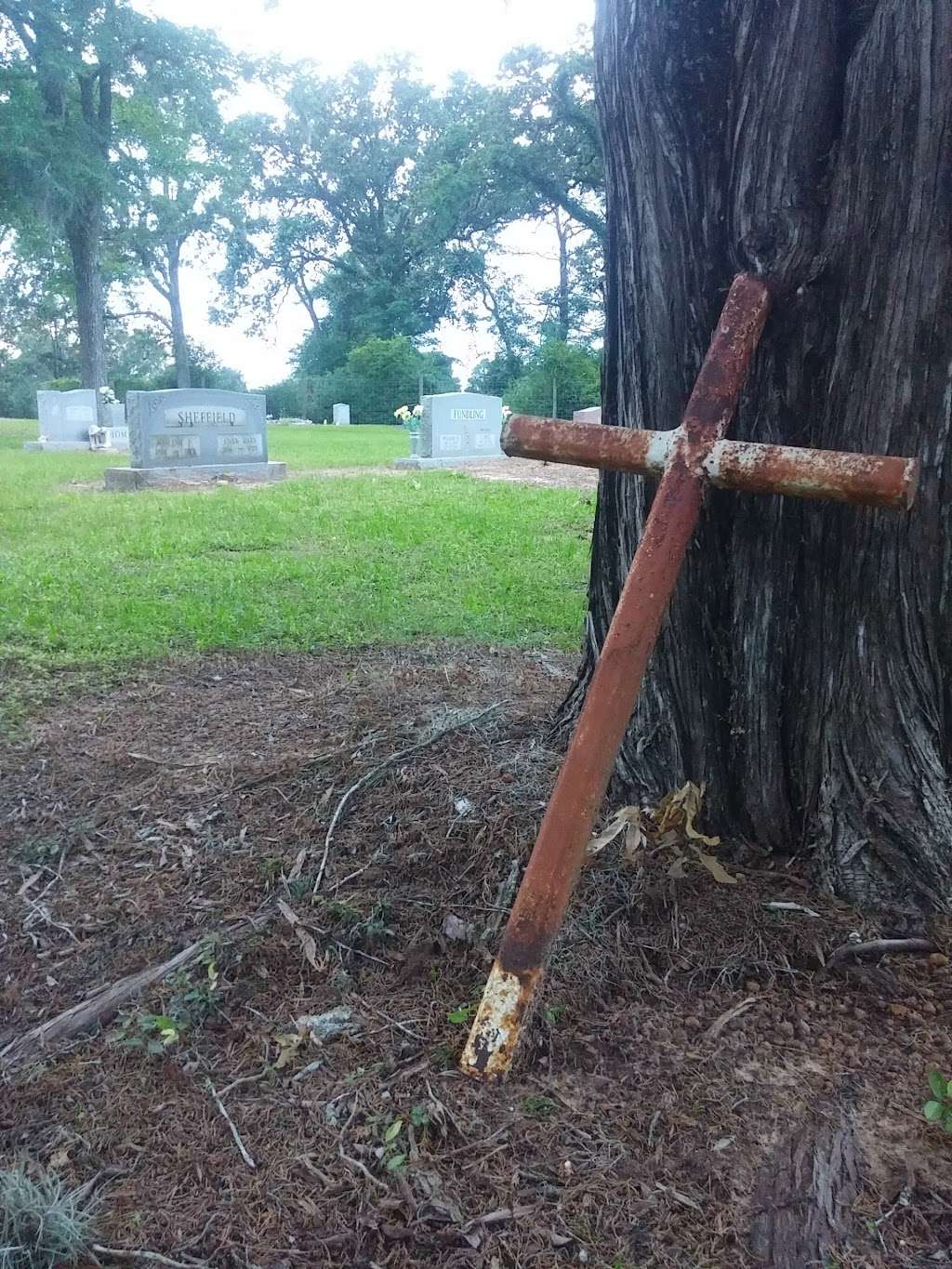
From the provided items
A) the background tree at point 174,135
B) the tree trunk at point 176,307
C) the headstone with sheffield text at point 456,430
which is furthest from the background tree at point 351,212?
the headstone with sheffield text at point 456,430

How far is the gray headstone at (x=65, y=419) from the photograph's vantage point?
21812mm

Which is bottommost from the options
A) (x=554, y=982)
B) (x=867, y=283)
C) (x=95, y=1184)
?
(x=95, y=1184)

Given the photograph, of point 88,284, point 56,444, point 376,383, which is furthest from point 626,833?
point 376,383

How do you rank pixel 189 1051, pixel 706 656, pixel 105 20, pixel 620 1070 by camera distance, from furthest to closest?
pixel 105 20, pixel 706 656, pixel 189 1051, pixel 620 1070

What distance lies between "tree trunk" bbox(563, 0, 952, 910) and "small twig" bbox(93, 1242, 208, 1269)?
1482mm

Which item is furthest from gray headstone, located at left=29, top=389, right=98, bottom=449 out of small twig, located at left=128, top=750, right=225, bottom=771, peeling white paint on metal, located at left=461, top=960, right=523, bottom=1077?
peeling white paint on metal, located at left=461, top=960, right=523, bottom=1077

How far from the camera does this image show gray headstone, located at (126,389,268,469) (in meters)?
13.6

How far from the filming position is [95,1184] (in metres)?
1.73

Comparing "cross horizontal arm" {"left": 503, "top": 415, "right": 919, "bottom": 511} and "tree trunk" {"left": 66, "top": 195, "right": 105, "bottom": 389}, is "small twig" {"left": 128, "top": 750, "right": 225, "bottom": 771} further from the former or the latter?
"tree trunk" {"left": 66, "top": 195, "right": 105, "bottom": 389}

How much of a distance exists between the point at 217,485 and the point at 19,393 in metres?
32.7

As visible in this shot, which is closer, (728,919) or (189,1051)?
(189,1051)

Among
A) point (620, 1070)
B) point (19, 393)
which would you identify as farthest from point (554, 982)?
point (19, 393)

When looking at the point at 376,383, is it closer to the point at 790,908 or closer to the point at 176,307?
the point at 176,307

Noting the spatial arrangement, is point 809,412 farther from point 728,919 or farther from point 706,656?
point 728,919
